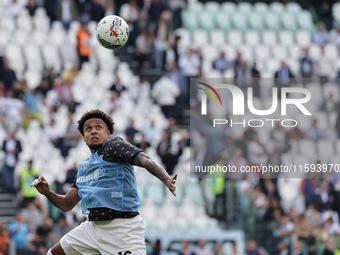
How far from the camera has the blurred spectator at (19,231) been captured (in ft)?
49.8

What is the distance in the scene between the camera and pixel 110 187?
25.2ft

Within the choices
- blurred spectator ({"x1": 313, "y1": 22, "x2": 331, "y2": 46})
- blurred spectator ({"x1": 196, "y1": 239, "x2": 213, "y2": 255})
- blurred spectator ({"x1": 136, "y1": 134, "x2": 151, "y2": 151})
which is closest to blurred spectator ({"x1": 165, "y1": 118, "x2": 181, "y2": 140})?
blurred spectator ({"x1": 136, "y1": 134, "x2": 151, "y2": 151})

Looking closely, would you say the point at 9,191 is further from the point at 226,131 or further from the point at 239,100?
the point at 239,100

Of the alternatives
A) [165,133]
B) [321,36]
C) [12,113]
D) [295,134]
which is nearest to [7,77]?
[12,113]

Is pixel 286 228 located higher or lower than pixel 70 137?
lower

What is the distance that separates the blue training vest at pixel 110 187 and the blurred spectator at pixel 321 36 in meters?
16.9

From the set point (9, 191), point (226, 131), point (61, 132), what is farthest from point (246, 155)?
point (9, 191)

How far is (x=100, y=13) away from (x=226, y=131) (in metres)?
5.54

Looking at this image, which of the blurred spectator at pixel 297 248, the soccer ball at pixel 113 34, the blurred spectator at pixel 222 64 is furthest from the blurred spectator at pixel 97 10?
the soccer ball at pixel 113 34

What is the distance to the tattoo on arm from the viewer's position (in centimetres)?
707

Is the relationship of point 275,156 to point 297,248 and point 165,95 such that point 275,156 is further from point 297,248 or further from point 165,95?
point 297,248

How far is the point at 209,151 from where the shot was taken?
18188 millimetres

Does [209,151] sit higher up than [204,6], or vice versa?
[204,6]

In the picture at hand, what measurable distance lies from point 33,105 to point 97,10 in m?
4.60
